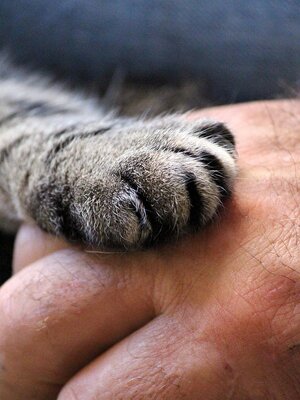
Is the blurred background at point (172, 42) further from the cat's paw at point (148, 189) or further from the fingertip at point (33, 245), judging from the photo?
the fingertip at point (33, 245)

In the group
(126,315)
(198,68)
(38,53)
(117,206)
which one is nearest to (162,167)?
(117,206)

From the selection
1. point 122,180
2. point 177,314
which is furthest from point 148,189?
point 177,314

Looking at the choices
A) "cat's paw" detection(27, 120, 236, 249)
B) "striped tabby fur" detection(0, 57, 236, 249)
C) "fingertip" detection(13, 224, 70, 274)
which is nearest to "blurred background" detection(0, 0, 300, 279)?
"striped tabby fur" detection(0, 57, 236, 249)

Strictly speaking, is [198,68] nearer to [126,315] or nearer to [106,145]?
[106,145]

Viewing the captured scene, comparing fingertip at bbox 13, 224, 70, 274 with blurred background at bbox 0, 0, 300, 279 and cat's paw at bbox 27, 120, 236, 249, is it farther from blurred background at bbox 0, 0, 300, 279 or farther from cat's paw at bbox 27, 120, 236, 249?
blurred background at bbox 0, 0, 300, 279

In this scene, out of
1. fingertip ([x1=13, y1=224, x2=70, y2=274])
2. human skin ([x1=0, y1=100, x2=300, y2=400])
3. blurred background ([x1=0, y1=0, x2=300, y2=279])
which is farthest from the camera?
blurred background ([x1=0, y1=0, x2=300, y2=279])
